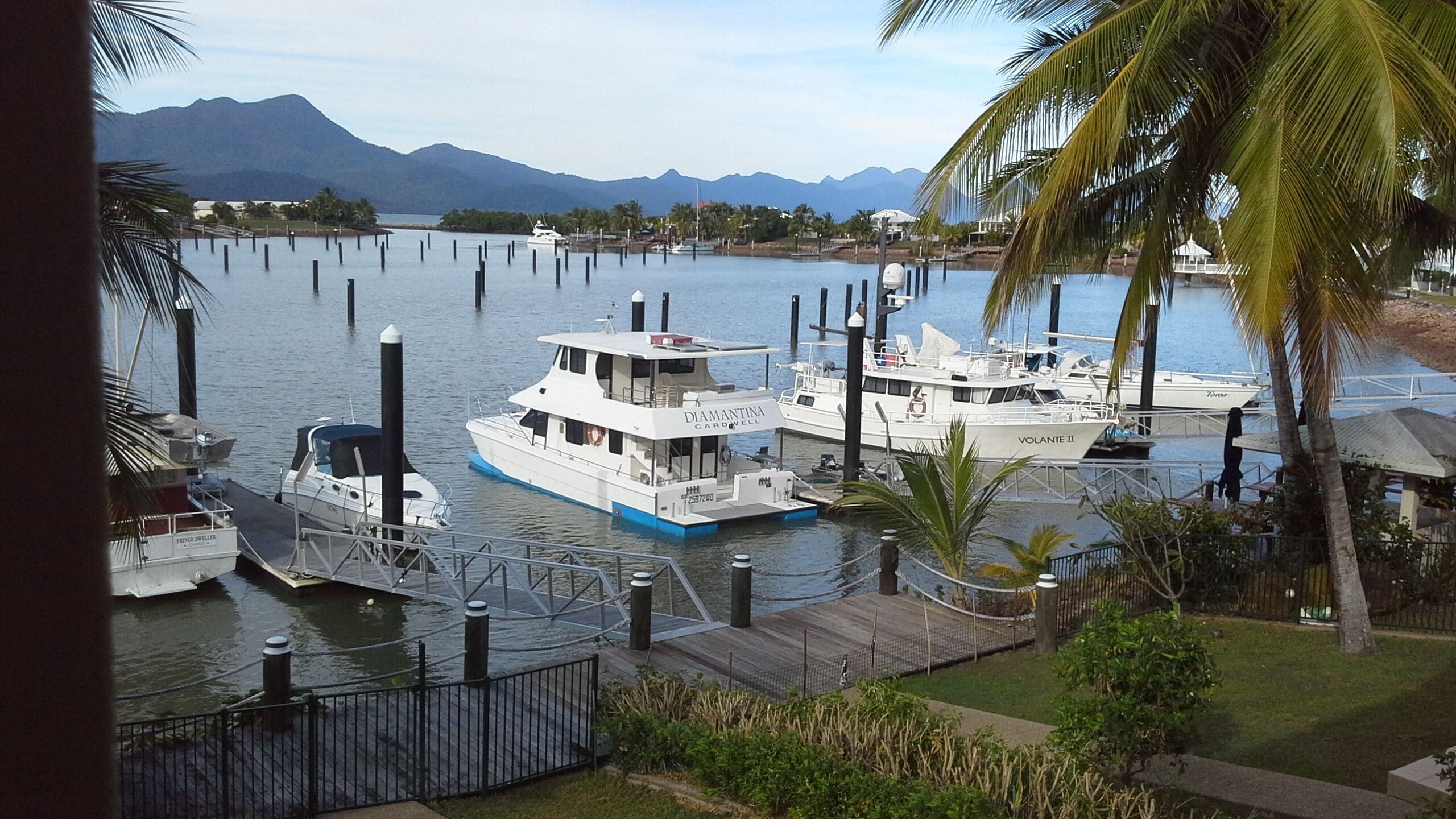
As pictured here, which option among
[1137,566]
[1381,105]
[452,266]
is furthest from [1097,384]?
[452,266]

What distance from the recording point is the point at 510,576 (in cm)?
2108

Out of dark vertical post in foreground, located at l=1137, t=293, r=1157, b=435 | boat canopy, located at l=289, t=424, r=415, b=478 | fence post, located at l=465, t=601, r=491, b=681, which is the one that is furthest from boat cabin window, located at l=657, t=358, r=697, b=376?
fence post, located at l=465, t=601, r=491, b=681

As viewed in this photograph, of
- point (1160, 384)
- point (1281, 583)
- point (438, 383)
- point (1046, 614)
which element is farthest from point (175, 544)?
point (1160, 384)

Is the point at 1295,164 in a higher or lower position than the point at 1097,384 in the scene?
higher

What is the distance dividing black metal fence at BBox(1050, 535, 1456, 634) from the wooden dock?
3.49 ft

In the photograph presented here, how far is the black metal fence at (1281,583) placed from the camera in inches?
550

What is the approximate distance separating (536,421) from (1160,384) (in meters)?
23.8

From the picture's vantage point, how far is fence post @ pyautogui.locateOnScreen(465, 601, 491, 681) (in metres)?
12.5

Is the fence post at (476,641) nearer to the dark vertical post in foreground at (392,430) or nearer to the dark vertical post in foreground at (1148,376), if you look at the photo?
the dark vertical post in foreground at (392,430)

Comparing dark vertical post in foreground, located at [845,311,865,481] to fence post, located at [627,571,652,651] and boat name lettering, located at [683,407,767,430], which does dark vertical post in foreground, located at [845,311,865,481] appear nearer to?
boat name lettering, located at [683,407,767,430]

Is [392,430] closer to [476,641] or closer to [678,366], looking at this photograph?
[678,366]

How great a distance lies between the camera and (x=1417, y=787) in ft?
27.9

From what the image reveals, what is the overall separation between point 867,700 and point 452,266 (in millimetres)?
131120

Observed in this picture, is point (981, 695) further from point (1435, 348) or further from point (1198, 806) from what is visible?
point (1435, 348)
